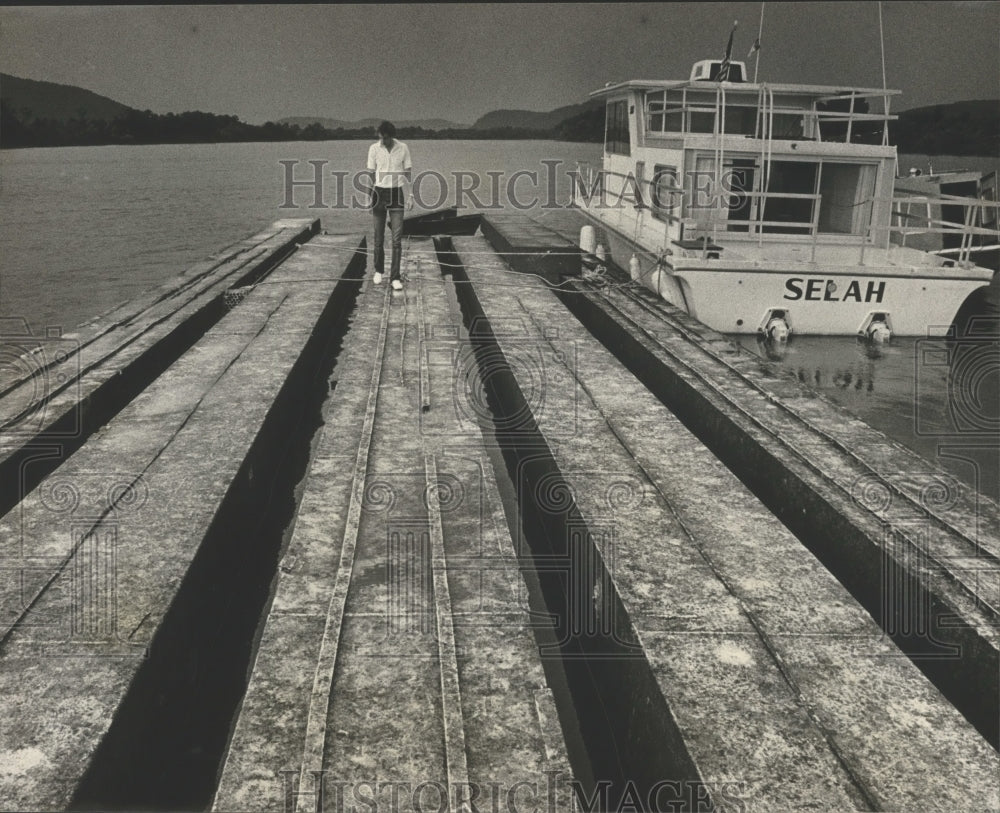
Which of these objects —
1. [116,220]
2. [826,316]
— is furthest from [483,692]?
[116,220]

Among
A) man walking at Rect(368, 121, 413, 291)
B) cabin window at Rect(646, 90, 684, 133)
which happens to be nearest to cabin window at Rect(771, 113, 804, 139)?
cabin window at Rect(646, 90, 684, 133)

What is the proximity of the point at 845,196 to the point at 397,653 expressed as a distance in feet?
43.0

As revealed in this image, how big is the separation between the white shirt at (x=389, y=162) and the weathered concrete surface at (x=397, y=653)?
199 inches

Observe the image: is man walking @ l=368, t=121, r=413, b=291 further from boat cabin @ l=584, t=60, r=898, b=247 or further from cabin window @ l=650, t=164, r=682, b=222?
cabin window @ l=650, t=164, r=682, b=222

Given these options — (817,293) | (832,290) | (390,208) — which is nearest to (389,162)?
(390,208)

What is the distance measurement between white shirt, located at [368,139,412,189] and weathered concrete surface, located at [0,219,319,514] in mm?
2347

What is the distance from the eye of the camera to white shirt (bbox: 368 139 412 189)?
9.78 metres

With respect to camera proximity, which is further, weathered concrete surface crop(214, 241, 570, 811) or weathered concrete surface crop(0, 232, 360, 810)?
weathered concrete surface crop(0, 232, 360, 810)

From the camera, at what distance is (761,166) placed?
469 inches

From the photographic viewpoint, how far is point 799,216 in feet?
47.2

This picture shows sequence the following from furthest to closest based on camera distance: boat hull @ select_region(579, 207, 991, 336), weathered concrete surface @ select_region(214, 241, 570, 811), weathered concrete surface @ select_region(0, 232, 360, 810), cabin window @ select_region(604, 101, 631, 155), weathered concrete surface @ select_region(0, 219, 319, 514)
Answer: cabin window @ select_region(604, 101, 631, 155)
boat hull @ select_region(579, 207, 991, 336)
weathered concrete surface @ select_region(0, 219, 319, 514)
weathered concrete surface @ select_region(0, 232, 360, 810)
weathered concrete surface @ select_region(214, 241, 570, 811)
